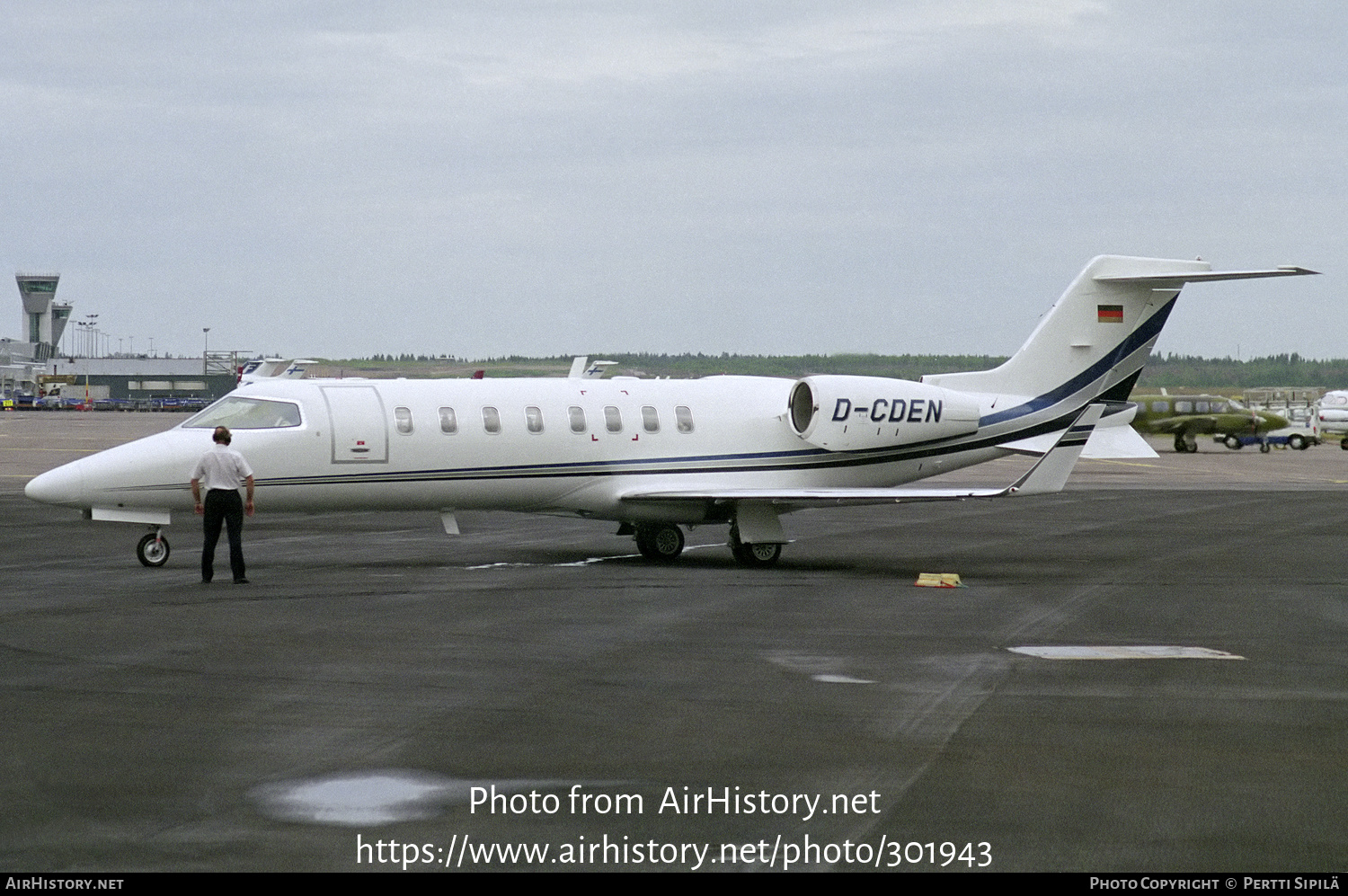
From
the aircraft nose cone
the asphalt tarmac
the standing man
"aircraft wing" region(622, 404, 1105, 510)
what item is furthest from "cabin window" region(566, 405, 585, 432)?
the aircraft nose cone

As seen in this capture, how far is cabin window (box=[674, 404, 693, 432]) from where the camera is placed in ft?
70.8

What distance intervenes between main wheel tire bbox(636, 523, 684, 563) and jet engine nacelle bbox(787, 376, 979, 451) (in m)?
2.25

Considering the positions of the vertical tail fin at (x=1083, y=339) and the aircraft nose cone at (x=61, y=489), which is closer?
the aircraft nose cone at (x=61, y=489)

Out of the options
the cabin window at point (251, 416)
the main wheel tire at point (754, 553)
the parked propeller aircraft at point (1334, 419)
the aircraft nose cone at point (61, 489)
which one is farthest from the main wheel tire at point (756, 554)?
the parked propeller aircraft at point (1334, 419)

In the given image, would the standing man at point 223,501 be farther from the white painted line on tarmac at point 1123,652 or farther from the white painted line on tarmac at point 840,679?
the white painted line on tarmac at point 1123,652

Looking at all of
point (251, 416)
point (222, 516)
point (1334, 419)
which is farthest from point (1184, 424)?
point (222, 516)

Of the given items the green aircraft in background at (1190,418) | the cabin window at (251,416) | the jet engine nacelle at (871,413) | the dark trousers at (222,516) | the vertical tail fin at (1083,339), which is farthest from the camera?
the green aircraft in background at (1190,418)

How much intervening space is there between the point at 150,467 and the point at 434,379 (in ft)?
13.1

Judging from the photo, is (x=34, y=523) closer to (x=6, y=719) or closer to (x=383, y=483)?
(x=383, y=483)

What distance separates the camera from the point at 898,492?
2011 cm

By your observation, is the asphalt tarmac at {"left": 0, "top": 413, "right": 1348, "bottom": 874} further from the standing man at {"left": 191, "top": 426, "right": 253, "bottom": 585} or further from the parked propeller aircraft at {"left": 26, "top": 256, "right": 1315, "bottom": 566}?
the parked propeller aircraft at {"left": 26, "top": 256, "right": 1315, "bottom": 566}

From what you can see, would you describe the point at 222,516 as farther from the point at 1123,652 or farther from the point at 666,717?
the point at 1123,652

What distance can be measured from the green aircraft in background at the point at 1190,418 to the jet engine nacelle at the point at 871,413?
42570 mm

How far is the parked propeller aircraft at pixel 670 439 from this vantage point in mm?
19406
